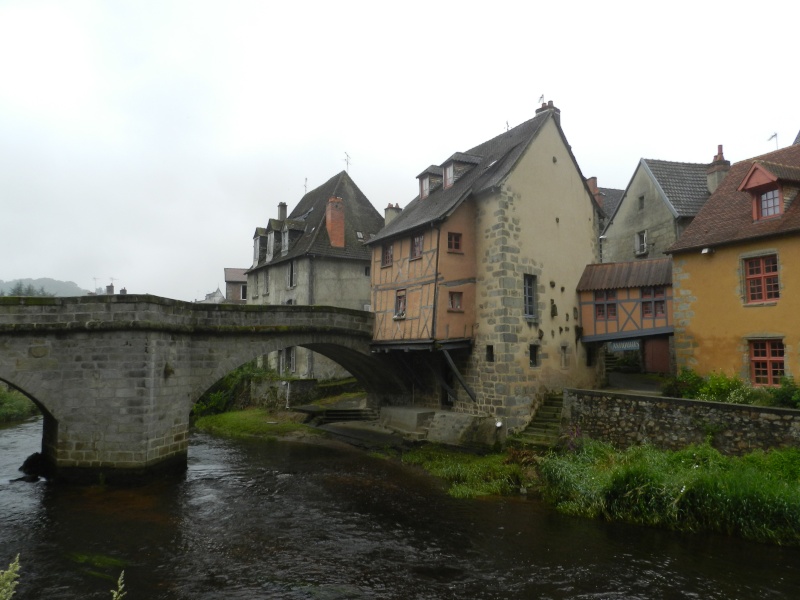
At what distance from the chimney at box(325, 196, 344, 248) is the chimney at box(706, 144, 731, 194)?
17.1 meters

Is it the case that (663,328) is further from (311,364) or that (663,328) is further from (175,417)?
(311,364)

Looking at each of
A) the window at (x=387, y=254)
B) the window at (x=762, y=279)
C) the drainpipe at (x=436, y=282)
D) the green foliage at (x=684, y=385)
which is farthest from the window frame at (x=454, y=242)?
the window at (x=762, y=279)

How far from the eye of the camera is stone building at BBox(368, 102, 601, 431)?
702 inches

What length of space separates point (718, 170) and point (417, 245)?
45.4 feet

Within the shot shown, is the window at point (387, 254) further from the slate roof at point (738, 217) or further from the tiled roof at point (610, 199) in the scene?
the tiled roof at point (610, 199)

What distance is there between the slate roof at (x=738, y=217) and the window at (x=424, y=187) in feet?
30.2

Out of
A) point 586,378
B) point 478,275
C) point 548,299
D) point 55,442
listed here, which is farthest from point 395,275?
point 55,442

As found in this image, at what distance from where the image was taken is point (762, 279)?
578 inches

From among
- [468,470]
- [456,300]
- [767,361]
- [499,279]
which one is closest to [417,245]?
[456,300]

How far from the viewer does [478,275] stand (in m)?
18.8

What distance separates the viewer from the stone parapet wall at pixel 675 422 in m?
11.6

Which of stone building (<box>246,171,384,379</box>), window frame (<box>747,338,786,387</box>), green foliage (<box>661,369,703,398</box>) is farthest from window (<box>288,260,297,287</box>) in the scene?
window frame (<box>747,338,786,387</box>)

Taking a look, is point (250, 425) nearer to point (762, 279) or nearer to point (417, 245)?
point (417, 245)

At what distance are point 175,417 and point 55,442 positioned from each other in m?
2.91
